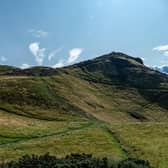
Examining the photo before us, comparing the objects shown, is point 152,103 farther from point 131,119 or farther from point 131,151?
point 131,151

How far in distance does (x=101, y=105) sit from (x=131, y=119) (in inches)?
704

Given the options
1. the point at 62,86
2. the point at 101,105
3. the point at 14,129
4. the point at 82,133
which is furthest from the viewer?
the point at 62,86

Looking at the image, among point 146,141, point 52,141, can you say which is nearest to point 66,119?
point 52,141

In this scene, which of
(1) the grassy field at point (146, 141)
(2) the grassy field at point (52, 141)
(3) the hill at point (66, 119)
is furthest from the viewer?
(3) the hill at point (66, 119)

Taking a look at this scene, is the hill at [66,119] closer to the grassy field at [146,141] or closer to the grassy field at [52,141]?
the grassy field at [52,141]

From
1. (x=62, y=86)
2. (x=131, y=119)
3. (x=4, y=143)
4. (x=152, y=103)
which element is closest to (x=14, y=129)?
(x=4, y=143)

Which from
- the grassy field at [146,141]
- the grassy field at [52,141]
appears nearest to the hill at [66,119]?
the grassy field at [52,141]

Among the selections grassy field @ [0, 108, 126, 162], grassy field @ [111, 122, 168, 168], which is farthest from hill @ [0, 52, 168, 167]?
grassy field @ [111, 122, 168, 168]

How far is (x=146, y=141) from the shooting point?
3049 inches

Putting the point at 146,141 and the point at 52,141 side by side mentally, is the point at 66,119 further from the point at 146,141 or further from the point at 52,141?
the point at 146,141

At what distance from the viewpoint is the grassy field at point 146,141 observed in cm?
6259

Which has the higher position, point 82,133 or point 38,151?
point 82,133

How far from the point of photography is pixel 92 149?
228 ft

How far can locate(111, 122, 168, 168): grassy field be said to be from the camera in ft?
205
